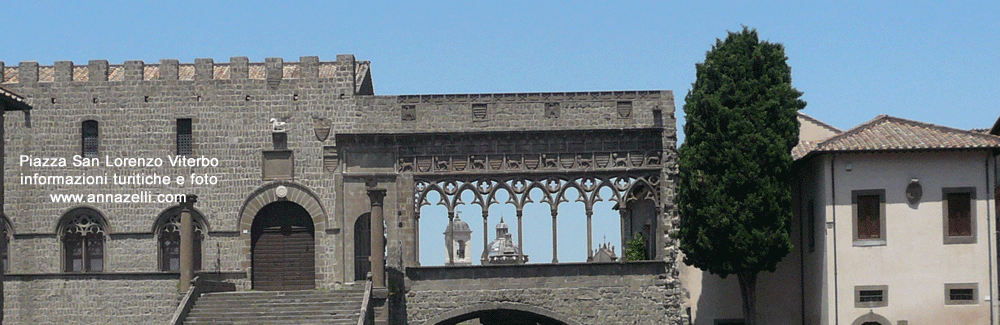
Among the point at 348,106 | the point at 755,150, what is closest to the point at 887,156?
the point at 755,150

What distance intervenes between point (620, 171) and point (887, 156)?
771 cm

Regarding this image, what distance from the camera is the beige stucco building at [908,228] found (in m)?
37.8

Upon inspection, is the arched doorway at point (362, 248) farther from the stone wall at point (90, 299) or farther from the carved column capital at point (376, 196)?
the stone wall at point (90, 299)

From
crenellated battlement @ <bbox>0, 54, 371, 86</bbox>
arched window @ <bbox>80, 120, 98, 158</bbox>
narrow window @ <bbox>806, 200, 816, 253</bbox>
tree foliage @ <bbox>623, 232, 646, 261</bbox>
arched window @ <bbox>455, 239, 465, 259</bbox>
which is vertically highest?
crenellated battlement @ <bbox>0, 54, 371, 86</bbox>

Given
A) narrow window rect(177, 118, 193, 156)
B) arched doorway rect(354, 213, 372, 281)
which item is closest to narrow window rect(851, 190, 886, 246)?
arched doorway rect(354, 213, 372, 281)

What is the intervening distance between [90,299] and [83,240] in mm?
1791

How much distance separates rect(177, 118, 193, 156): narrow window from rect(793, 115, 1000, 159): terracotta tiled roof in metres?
17.3

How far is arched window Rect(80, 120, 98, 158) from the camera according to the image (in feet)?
143

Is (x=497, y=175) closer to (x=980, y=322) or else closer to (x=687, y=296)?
(x=687, y=296)

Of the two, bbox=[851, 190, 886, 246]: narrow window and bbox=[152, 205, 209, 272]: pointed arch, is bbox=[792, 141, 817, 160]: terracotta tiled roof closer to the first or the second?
bbox=[851, 190, 886, 246]: narrow window

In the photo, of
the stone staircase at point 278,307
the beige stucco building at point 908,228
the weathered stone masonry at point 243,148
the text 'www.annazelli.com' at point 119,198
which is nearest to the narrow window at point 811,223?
the beige stucco building at point 908,228

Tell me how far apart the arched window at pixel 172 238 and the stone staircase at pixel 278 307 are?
3947 millimetres

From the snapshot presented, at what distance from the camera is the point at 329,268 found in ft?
139

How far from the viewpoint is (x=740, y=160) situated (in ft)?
126
